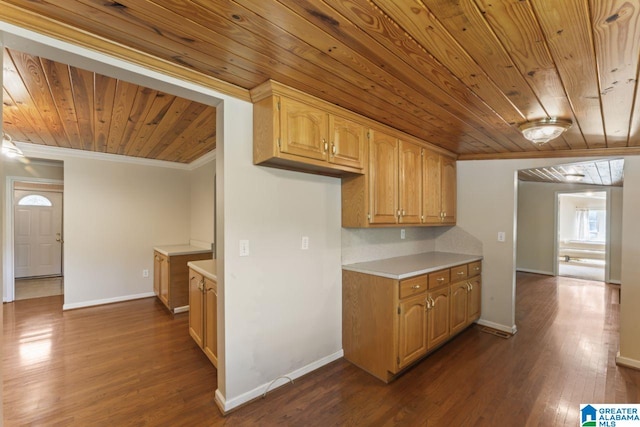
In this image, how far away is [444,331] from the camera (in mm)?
2781

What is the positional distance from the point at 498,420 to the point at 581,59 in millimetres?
2189

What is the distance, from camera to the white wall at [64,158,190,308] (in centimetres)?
410

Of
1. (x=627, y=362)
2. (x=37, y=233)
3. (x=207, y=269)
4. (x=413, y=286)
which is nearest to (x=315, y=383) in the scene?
(x=413, y=286)

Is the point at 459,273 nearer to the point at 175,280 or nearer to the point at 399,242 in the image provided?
the point at 399,242

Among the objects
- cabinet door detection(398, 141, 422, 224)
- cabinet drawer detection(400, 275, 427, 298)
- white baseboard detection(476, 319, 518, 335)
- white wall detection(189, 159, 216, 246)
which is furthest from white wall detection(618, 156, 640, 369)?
white wall detection(189, 159, 216, 246)

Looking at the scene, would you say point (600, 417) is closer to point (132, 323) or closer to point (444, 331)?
point (444, 331)

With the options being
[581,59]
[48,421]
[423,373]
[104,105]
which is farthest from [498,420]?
[104,105]

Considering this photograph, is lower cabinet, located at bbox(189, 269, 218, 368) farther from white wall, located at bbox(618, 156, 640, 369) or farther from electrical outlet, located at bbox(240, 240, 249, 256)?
white wall, located at bbox(618, 156, 640, 369)

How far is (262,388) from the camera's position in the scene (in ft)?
6.88

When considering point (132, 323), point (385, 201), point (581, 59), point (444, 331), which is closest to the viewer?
point (581, 59)

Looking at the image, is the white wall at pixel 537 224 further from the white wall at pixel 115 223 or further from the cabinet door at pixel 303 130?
the white wall at pixel 115 223

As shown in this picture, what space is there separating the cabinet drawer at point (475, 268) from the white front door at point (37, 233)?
26.5ft

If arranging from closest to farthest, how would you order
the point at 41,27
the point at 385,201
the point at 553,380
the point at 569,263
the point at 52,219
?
the point at 41,27, the point at 553,380, the point at 385,201, the point at 52,219, the point at 569,263

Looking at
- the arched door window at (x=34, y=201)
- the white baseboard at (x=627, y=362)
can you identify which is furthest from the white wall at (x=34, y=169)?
the white baseboard at (x=627, y=362)
